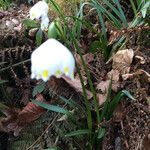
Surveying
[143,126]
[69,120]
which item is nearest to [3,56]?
[69,120]

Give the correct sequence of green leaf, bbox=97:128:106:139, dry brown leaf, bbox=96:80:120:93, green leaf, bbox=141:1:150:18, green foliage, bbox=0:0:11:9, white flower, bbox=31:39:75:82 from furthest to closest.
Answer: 1. green foliage, bbox=0:0:11:9
2. green leaf, bbox=141:1:150:18
3. dry brown leaf, bbox=96:80:120:93
4. green leaf, bbox=97:128:106:139
5. white flower, bbox=31:39:75:82

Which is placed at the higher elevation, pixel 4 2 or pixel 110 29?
pixel 4 2

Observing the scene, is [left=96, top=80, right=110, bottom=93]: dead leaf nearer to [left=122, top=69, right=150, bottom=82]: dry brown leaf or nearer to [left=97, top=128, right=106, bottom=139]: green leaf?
[left=122, top=69, right=150, bottom=82]: dry brown leaf

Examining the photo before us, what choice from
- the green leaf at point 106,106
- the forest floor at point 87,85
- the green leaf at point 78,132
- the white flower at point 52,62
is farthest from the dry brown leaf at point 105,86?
the white flower at point 52,62

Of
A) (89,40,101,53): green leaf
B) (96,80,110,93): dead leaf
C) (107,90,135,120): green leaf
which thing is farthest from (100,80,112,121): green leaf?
(89,40,101,53): green leaf

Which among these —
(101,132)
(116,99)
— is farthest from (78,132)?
(116,99)

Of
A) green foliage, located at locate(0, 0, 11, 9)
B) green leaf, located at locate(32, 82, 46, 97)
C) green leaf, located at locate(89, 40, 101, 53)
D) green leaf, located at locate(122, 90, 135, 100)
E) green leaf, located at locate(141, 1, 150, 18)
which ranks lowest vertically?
green leaf, located at locate(122, 90, 135, 100)

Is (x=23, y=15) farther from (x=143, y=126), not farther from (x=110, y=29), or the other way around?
(x=143, y=126)
